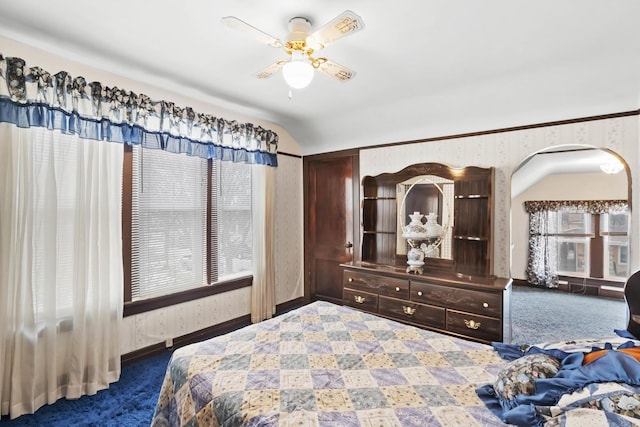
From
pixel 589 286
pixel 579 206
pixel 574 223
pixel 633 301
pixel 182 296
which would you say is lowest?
pixel 182 296

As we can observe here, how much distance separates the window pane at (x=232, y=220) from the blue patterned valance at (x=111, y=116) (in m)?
0.21

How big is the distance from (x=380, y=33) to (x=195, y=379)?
223 centimetres

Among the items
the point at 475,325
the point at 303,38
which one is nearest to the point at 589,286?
the point at 475,325

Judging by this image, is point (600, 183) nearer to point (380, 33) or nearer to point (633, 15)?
point (633, 15)

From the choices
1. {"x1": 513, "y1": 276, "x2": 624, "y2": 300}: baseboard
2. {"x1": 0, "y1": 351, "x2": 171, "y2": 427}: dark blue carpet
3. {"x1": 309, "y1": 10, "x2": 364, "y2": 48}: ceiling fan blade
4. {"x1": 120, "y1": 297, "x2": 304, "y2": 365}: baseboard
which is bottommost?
{"x1": 0, "y1": 351, "x2": 171, "y2": 427}: dark blue carpet

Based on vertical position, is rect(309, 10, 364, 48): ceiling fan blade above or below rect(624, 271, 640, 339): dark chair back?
above

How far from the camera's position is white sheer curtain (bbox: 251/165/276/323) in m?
3.83

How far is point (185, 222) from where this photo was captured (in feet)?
10.6

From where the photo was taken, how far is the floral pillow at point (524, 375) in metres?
1.23

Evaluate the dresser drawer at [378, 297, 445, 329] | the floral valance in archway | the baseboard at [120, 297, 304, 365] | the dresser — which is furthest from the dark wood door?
the floral valance in archway

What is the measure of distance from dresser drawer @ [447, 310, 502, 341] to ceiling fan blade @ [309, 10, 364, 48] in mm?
2451

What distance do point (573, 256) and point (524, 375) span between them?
91.4 inches

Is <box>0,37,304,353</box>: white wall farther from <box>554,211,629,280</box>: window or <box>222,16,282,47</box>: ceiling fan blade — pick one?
<box>554,211,629,280</box>: window

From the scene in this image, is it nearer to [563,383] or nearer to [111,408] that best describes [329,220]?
[111,408]
